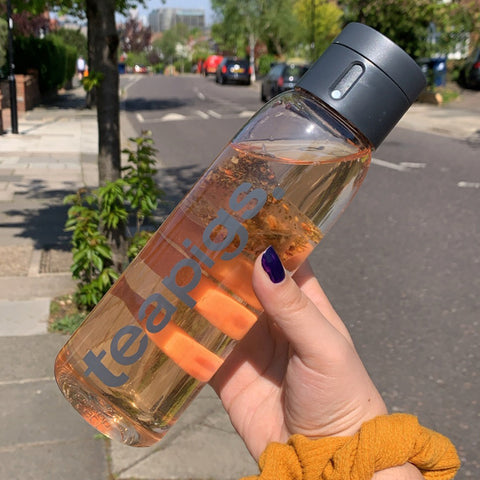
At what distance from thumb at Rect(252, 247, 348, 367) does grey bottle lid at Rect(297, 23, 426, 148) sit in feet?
1.18

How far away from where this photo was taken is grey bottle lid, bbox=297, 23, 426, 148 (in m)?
1.43

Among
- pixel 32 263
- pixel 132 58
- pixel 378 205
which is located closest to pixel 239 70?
pixel 378 205

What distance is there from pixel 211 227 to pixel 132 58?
109 meters

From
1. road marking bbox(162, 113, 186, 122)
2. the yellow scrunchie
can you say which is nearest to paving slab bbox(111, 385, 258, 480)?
the yellow scrunchie

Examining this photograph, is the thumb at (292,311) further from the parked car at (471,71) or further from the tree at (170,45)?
the tree at (170,45)

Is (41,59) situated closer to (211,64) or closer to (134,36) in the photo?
(211,64)

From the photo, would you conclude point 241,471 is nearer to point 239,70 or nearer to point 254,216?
point 254,216

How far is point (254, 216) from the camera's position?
1.44 m

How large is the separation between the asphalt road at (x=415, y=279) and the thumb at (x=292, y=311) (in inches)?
92.4

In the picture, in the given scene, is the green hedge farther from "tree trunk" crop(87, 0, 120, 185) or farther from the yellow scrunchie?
the yellow scrunchie

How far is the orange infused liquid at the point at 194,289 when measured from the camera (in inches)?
57.1

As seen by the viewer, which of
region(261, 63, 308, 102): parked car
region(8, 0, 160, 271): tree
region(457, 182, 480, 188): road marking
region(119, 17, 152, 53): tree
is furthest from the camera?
region(119, 17, 152, 53): tree

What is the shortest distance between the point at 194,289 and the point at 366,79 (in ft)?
1.94

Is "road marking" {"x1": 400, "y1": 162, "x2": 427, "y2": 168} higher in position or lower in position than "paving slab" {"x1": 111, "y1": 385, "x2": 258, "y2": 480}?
lower
